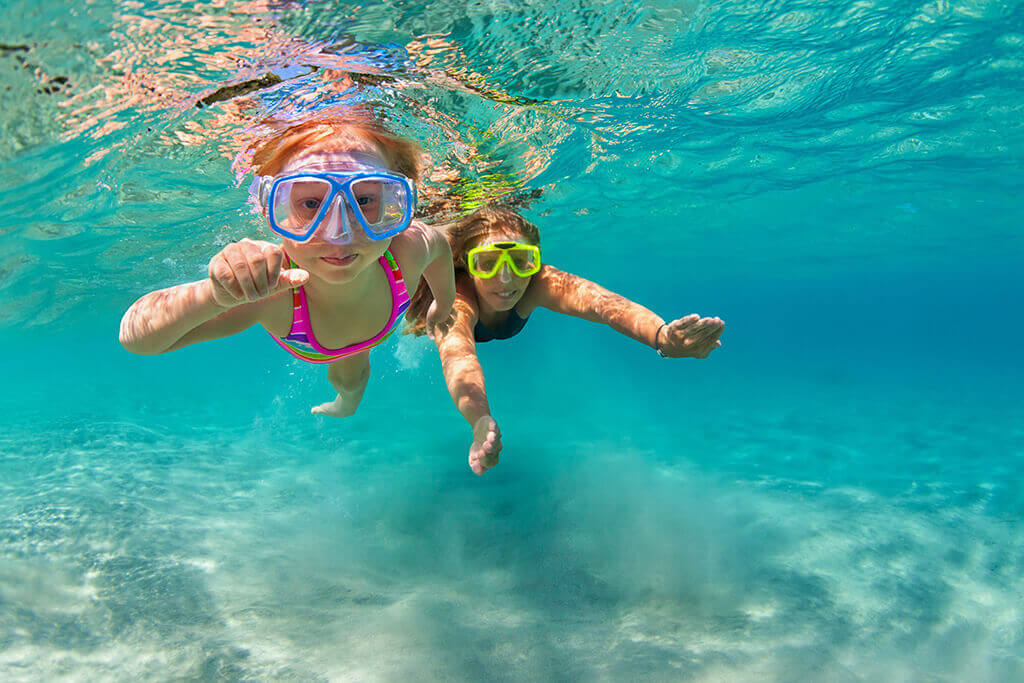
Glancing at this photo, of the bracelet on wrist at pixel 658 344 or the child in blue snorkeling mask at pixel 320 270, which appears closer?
the child in blue snorkeling mask at pixel 320 270

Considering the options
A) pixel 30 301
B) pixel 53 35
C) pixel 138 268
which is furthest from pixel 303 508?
pixel 30 301

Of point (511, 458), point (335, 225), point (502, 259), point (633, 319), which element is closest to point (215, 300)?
point (335, 225)

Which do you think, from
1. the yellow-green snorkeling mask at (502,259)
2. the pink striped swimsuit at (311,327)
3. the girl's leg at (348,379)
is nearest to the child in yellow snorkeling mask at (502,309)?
the yellow-green snorkeling mask at (502,259)

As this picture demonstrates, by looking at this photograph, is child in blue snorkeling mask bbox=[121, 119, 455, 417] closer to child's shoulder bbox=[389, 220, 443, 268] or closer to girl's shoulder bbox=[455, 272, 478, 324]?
child's shoulder bbox=[389, 220, 443, 268]

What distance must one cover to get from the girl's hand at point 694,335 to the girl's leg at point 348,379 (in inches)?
159

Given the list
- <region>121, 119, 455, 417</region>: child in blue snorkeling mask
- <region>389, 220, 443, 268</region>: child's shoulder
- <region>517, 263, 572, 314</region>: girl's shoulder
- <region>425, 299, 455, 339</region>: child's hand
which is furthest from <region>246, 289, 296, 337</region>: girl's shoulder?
<region>517, 263, 572, 314</region>: girl's shoulder

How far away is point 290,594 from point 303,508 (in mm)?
3636

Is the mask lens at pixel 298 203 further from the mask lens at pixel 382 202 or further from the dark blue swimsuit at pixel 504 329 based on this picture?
the dark blue swimsuit at pixel 504 329

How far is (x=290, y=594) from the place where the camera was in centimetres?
671

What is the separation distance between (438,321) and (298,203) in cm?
233

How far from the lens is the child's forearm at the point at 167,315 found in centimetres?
296

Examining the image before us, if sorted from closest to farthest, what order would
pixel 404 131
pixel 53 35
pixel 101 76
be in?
1. pixel 53 35
2. pixel 101 76
3. pixel 404 131

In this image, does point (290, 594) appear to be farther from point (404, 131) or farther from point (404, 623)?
point (404, 131)

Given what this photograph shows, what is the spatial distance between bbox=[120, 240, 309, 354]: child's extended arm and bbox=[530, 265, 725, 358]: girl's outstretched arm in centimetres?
288
